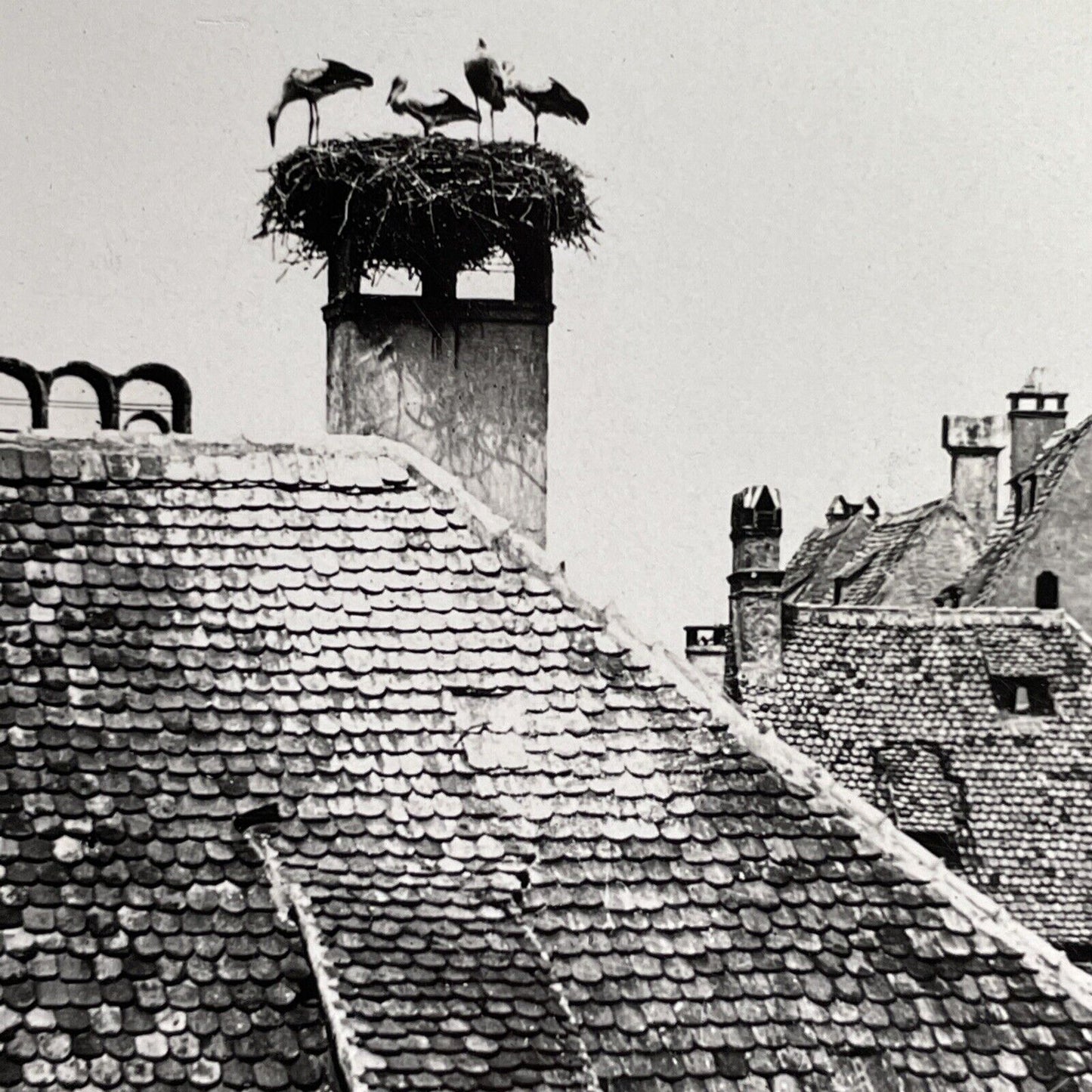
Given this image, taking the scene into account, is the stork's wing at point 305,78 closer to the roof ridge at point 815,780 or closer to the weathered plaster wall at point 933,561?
the roof ridge at point 815,780

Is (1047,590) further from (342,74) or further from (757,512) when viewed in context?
(342,74)

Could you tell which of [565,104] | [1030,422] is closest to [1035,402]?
[1030,422]

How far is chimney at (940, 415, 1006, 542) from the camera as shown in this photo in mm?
31000

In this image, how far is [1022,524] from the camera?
26.1 meters

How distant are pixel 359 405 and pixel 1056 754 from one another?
39.7 ft

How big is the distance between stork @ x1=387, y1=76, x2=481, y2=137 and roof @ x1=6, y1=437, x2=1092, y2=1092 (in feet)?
11.2

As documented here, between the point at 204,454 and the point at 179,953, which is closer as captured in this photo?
the point at 179,953

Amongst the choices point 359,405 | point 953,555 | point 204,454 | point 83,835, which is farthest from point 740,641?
point 83,835

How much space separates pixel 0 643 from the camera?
29.7ft

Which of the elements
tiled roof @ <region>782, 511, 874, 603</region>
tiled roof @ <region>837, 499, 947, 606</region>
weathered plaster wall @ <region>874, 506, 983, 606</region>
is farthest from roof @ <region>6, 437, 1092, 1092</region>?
tiled roof @ <region>782, 511, 874, 603</region>

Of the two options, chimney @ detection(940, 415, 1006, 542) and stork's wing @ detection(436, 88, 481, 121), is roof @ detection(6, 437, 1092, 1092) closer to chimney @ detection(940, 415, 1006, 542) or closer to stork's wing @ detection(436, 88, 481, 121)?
stork's wing @ detection(436, 88, 481, 121)

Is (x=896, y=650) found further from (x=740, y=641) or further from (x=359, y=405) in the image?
(x=359, y=405)

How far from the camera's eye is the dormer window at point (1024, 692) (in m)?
22.3

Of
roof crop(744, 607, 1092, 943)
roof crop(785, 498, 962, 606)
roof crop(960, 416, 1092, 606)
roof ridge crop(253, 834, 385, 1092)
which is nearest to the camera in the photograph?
roof ridge crop(253, 834, 385, 1092)
